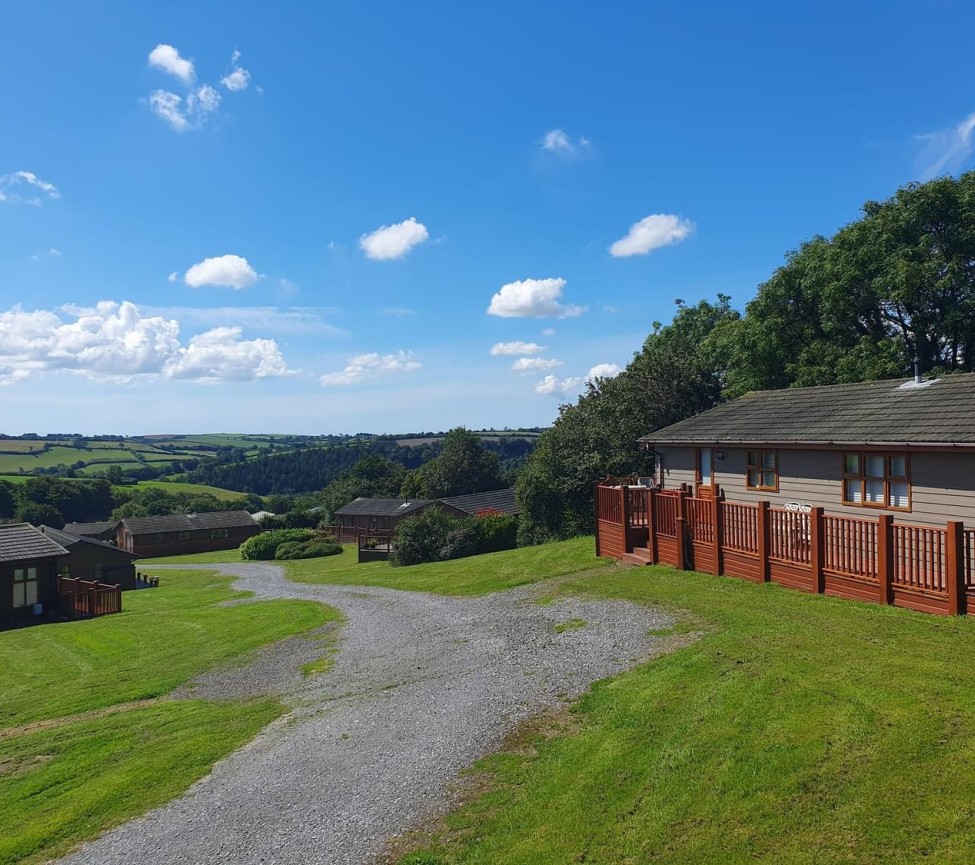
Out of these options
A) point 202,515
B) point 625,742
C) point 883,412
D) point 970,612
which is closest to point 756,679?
point 625,742

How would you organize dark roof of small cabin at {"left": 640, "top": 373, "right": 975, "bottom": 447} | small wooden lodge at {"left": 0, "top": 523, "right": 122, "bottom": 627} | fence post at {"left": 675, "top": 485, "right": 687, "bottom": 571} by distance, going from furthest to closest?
1. small wooden lodge at {"left": 0, "top": 523, "right": 122, "bottom": 627}
2. fence post at {"left": 675, "top": 485, "right": 687, "bottom": 571}
3. dark roof of small cabin at {"left": 640, "top": 373, "right": 975, "bottom": 447}

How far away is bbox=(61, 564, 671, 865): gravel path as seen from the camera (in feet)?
20.9

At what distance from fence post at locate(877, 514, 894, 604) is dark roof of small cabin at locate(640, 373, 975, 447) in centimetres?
277

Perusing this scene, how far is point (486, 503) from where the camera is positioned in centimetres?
6166

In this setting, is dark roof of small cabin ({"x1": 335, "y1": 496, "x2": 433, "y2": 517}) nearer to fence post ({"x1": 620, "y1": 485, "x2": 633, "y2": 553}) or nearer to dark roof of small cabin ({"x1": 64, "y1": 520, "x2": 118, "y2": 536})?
dark roof of small cabin ({"x1": 64, "y1": 520, "x2": 118, "y2": 536})

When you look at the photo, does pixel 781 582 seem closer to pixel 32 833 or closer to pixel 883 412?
pixel 883 412

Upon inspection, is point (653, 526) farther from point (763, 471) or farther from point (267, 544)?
point (267, 544)

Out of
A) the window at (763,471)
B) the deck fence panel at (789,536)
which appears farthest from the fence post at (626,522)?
the deck fence panel at (789,536)

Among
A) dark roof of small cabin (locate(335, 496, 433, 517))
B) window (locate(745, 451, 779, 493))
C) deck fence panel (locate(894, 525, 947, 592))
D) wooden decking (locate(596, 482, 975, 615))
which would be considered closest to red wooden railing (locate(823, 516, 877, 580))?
wooden decking (locate(596, 482, 975, 615))

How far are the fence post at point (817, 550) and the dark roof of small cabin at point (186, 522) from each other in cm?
7677

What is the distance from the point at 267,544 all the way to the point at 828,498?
55.4 metres

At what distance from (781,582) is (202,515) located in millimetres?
82315

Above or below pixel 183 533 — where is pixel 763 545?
above

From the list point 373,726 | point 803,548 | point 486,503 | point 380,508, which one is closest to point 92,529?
point 380,508
